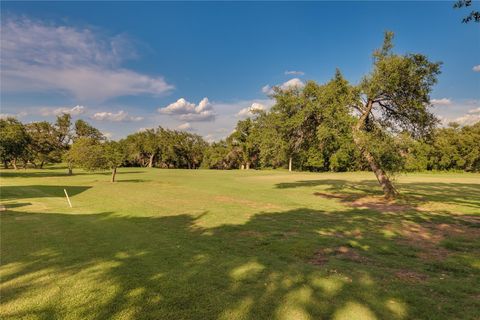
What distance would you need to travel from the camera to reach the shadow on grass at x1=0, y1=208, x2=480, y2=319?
5004 millimetres

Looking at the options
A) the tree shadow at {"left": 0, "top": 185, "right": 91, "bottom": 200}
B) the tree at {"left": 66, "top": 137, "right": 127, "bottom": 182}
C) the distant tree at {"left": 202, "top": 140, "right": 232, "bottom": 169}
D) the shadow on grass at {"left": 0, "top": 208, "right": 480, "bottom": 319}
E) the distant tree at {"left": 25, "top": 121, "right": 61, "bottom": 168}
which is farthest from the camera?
the distant tree at {"left": 202, "top": 140, "right": 232, "bottom": 169}

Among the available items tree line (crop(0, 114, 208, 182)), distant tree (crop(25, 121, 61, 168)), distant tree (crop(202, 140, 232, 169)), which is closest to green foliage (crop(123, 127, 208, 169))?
tree line (crop(0, 114, 208, 182))

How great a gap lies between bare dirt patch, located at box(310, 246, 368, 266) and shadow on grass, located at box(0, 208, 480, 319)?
0.32ft

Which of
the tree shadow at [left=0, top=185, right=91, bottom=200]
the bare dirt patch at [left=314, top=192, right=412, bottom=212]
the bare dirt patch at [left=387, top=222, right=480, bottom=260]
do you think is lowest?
the tree shadow at [left=0, top=185, right=91, bottom=200]

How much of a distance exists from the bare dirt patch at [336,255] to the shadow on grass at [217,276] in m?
0.10

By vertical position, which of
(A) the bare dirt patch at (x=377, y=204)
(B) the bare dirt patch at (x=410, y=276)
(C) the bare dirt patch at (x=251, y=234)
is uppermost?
(B) the bare dirt patch at (x=410, y=276)

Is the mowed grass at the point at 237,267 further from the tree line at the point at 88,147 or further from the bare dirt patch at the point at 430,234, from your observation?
the tree line at the point at 88,147

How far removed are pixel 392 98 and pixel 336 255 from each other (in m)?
16.5

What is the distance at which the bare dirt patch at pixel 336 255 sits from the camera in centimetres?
775

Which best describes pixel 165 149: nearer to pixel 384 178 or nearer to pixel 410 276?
pixel 384 178

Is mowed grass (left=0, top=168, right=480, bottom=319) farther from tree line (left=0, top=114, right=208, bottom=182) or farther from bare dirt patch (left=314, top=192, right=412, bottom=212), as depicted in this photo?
tree line (left=0, top=114, right=208, bottom=182)

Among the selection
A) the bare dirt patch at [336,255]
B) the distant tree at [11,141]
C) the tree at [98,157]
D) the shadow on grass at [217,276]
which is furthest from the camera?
the distant tree at [11,141]

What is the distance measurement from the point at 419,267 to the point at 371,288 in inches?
89.8

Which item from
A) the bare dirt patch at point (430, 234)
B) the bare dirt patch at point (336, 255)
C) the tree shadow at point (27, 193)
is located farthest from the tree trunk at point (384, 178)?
the tree shadow at point (27, 193)
